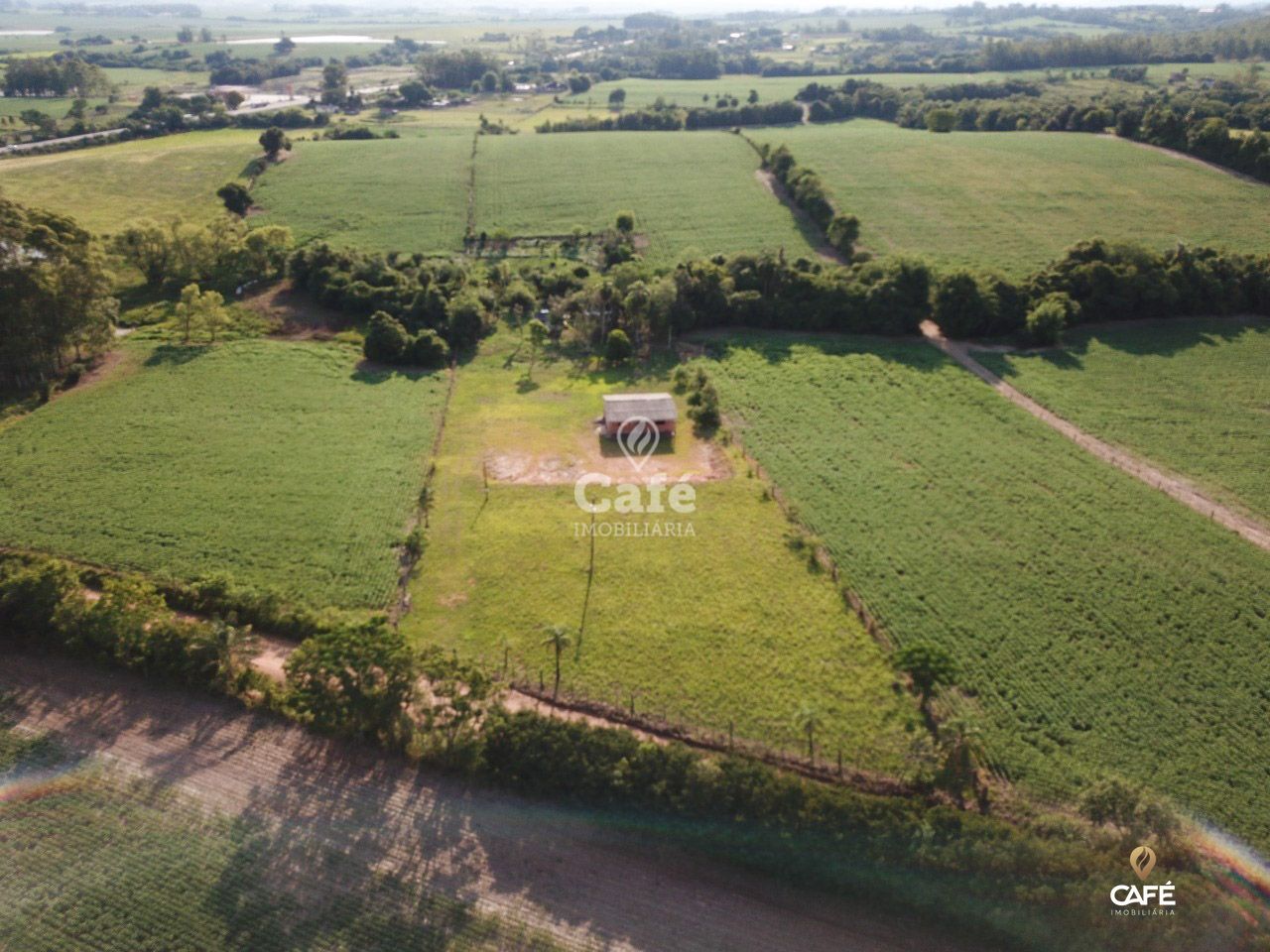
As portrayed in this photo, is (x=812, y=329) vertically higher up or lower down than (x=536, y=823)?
higher up

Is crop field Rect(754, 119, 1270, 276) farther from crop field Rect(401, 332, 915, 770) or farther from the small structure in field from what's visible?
crop field Rect(401, 332, 915, 770)

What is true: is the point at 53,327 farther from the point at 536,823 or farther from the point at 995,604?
the point at 995,604

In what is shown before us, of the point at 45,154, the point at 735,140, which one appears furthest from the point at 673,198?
the point at 45,154

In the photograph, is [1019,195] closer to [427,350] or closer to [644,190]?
[644,190]

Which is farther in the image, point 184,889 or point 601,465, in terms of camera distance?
point 601,465

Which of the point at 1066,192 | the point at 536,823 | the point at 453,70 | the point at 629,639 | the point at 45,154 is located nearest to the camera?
the point at 536,823

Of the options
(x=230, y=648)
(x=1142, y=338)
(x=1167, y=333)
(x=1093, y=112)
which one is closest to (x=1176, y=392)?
(x=1142, y=338)

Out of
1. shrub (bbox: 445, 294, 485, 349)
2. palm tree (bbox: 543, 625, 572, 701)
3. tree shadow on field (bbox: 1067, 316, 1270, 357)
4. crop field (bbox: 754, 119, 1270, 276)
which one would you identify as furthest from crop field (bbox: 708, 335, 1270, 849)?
crop field (bbox: 754, 119, 1270, 276)
